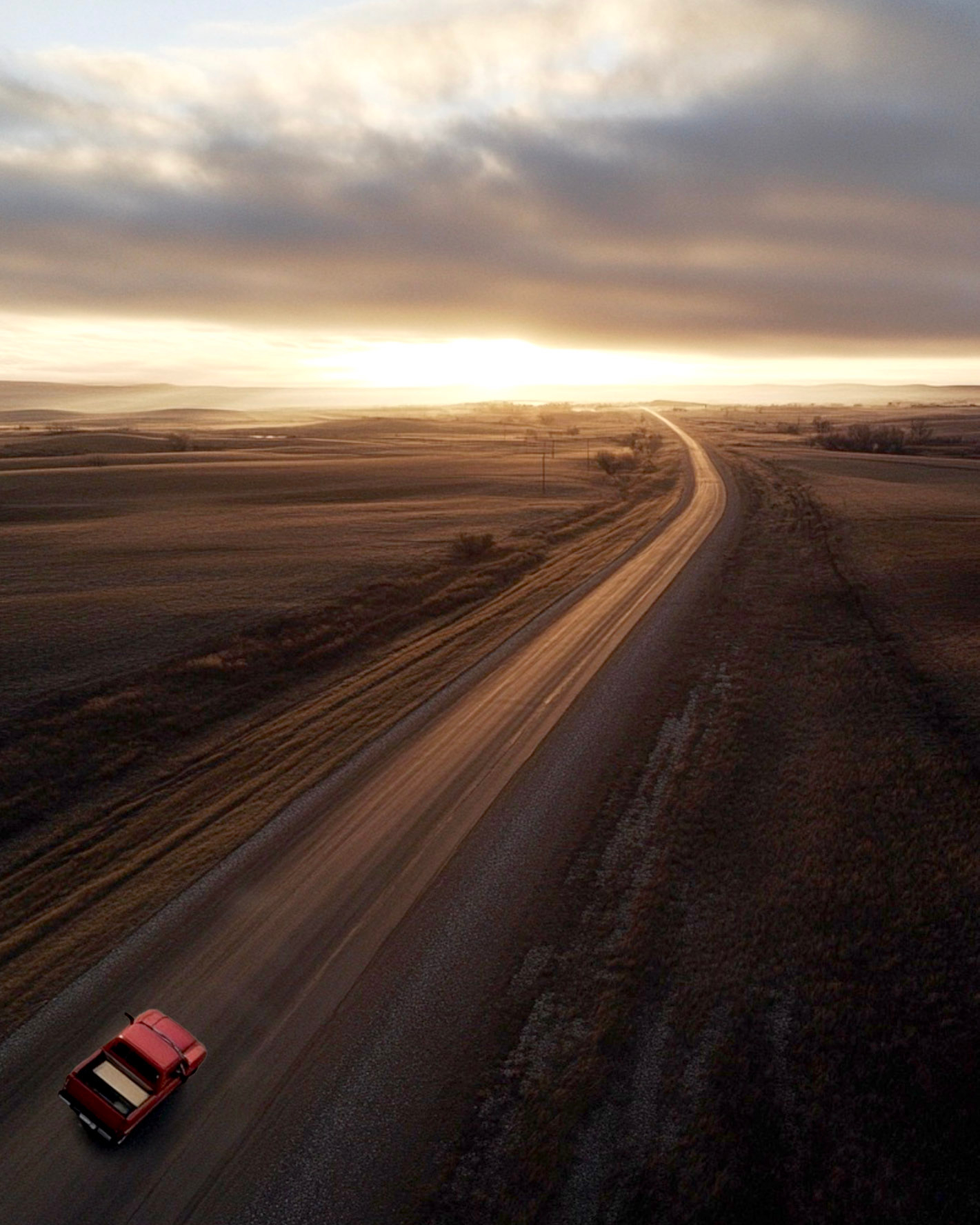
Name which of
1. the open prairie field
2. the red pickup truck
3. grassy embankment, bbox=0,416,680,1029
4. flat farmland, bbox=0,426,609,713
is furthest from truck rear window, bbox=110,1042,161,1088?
the open prairie field

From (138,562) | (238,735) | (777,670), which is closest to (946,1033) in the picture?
(777,670)

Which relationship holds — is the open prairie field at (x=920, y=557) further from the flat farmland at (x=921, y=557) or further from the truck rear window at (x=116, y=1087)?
the truck rear window at (x=116, y=1087)

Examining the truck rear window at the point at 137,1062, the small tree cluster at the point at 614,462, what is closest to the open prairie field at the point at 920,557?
the small tree cluster at the point at 614,462

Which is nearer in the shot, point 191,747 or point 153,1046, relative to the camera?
point 153,1046

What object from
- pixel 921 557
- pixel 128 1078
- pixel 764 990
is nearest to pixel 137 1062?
pixel 128 1078

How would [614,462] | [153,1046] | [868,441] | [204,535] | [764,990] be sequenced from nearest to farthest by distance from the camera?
[153,1046]
[764,990]
[204,535]
[614,462]
[868,441]

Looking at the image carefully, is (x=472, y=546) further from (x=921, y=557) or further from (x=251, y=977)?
(x=251, y=977)
